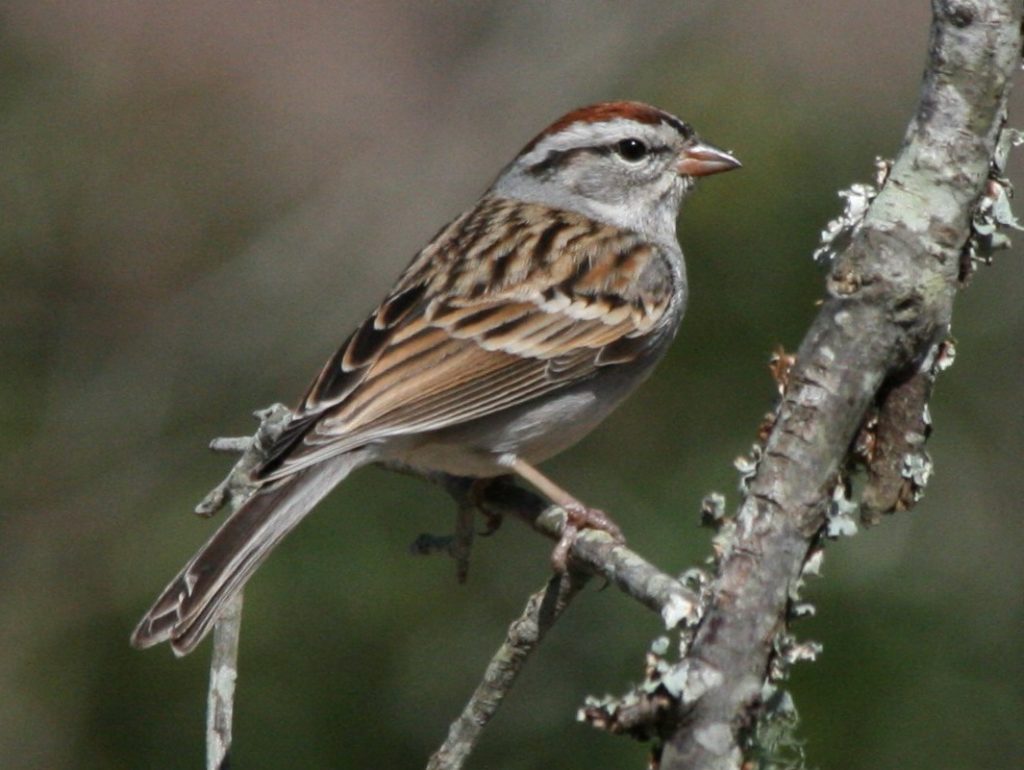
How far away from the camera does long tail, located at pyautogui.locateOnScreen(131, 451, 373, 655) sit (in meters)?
3.15

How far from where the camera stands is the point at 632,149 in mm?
4520

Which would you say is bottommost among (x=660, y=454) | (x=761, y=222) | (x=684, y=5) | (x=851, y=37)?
(x=660, y=454)

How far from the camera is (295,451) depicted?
345 centimetres

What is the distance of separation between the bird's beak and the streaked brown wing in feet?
0.84

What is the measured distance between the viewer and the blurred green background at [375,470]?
4.12 metres

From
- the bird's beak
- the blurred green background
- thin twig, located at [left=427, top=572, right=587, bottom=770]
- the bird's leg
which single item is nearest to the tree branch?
thin twig, located at [left=427, top=572, right=587, bottom=770]

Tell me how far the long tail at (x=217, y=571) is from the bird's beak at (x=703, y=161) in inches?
64.5

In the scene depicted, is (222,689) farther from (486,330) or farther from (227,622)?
(486,330)

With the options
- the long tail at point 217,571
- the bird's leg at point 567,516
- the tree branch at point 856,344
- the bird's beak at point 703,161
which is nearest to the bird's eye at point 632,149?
the bird's beak at point 703,161

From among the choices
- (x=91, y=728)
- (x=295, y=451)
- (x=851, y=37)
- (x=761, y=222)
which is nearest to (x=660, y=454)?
(x=761, y=222)

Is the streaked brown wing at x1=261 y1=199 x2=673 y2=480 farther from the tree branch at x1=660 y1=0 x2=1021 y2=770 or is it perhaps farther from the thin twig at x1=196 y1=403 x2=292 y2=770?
the tree branch at x1=660 y1=0 x2=1021 y2=770

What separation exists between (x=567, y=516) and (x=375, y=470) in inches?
49.8

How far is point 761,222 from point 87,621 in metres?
2.22

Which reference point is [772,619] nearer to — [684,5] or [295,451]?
[295,451]
